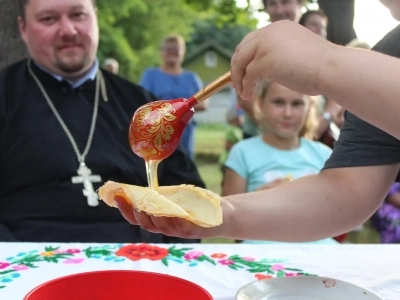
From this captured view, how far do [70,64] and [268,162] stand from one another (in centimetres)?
82

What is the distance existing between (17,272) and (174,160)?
2.63ft

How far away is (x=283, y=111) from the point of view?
2.18 meters

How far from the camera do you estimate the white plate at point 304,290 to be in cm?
85

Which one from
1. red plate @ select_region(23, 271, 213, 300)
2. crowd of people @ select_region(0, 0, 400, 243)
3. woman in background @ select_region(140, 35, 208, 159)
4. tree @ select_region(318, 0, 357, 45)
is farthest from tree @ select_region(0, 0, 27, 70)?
tree @ select_region(318, 0, 357, 45)

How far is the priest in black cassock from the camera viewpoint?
154 cm

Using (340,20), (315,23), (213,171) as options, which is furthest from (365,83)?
(213,171)

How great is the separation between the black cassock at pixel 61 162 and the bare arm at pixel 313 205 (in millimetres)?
583

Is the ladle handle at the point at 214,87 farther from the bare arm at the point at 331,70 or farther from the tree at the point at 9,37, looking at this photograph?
the tree at the point at 9,37

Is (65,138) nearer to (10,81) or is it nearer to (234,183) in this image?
(10,81)

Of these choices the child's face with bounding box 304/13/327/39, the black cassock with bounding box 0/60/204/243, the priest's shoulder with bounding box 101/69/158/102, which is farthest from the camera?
the child's face with bounding box 304/13/327/39

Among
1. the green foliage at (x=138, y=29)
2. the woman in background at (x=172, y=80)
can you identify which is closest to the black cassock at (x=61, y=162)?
the woman in background at (x=172, y=80)

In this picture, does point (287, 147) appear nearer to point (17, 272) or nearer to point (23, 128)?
point (23, 128)

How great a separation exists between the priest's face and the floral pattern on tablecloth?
76cm

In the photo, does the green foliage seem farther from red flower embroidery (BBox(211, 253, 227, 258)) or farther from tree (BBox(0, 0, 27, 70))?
red flower embroidery (BBox(211, 253, 227, 258))
